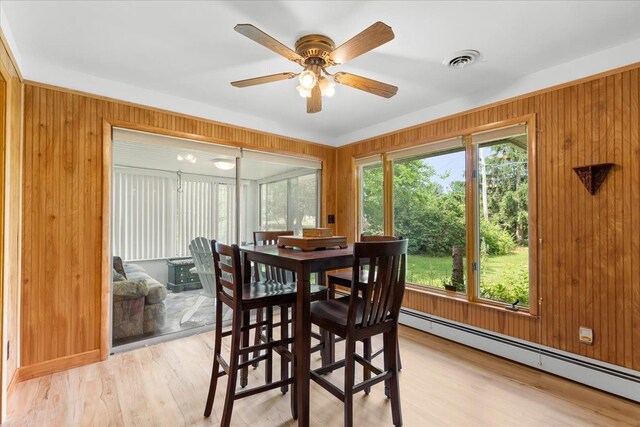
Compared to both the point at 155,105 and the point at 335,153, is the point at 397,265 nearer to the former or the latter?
Result: the point at 155,105

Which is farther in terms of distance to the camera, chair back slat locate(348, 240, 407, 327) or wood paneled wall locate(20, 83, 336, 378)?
wood paneled wall locate(20, 83, 336, 378)

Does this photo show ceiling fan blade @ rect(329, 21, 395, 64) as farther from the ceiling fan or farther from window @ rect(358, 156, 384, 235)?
window @ rect(358, 156, 384, 235)

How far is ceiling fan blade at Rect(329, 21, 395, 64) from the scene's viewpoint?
Answer: 4.99ft

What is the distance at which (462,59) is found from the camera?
7.75ft

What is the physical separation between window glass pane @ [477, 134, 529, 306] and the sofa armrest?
3400 mm

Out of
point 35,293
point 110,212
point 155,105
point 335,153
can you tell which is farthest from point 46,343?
point 335,153

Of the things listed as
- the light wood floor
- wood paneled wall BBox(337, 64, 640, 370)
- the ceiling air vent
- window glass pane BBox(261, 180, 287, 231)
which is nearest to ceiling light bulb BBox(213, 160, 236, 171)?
window glass pane BBox(261, 180, 287, 231)

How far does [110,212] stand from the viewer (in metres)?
2.78

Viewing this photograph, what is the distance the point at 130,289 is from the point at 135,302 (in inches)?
6.4

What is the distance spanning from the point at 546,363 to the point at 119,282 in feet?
12.8

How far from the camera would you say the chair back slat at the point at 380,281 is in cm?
159

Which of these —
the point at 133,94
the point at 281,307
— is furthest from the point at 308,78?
the point at 133,94

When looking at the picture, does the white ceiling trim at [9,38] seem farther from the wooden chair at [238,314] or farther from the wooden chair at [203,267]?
the wooden chair at [203,267]

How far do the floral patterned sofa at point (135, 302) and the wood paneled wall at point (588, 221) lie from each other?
3375mm
